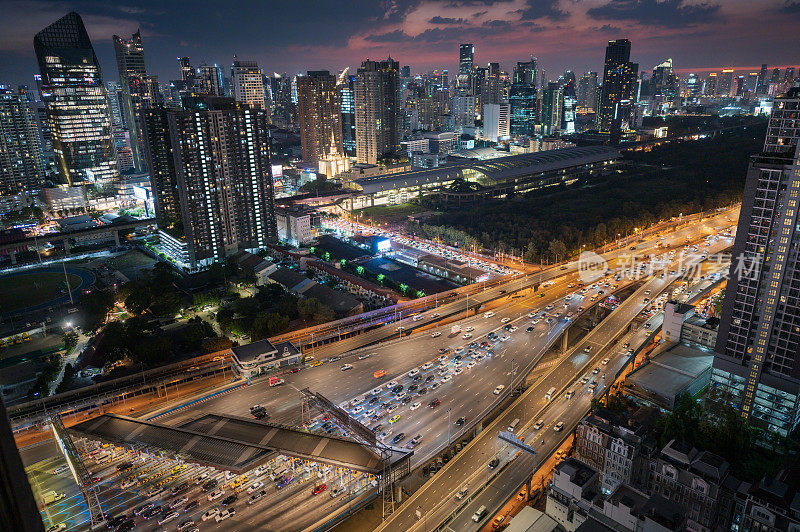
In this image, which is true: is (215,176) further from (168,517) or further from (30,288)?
(168,517)

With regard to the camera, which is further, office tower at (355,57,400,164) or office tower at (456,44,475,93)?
office tower at (456,44,475,93)

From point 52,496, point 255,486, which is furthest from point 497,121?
point 52,496

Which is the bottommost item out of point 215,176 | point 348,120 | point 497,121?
point 215,176

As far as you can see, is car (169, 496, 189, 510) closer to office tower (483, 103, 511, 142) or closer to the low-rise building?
the low-rise building

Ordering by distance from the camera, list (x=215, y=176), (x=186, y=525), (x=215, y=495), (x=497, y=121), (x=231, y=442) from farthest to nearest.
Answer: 1. (x=497, y=121)
2. (x=215, y=176)
3. (x=231, y=442)
4. (x=215, y=495)
5. (x=186, y=525)

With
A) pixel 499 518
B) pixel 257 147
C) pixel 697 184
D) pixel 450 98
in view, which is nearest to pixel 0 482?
pixel 499 518

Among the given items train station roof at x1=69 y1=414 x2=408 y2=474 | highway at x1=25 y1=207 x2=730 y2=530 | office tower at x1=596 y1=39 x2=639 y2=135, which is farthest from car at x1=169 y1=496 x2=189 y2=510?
office tower at x1=596 y1=39 x2=639 y2=135
